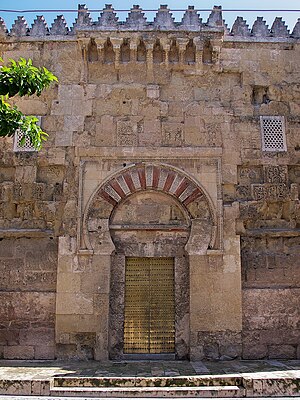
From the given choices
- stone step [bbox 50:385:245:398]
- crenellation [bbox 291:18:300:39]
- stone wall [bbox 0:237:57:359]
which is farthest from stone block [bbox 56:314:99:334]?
crenellation [bbox 291:18:300:39]

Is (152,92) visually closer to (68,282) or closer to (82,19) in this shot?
(82,19)

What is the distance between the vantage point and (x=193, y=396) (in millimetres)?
6406

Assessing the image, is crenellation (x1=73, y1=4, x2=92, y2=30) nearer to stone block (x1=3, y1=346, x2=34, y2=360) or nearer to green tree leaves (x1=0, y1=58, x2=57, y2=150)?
green tree leaves (x1=0, y1=58, x2=57, y2=150)

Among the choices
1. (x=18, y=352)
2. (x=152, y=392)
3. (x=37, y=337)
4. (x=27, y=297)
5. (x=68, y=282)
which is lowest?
(x=152, y=392)

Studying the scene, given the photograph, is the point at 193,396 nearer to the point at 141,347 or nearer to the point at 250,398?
the point at 250,398

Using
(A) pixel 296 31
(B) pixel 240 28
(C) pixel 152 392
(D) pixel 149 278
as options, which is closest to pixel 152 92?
(B) pixel 240 28

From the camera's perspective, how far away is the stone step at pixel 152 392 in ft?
21.0

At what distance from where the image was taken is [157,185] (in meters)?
9.13

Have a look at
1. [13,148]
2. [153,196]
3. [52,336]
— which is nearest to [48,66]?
[13,148]

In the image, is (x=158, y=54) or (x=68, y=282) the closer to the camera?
(x=68, y=282)

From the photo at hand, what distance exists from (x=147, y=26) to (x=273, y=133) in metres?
3.37

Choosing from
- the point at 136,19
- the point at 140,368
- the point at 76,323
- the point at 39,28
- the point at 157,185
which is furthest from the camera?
the point at 39,28

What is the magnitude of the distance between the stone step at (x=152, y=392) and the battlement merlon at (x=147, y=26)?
672 centimetres

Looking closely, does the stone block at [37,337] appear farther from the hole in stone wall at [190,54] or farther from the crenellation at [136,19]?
the crenellation at [136,19]
